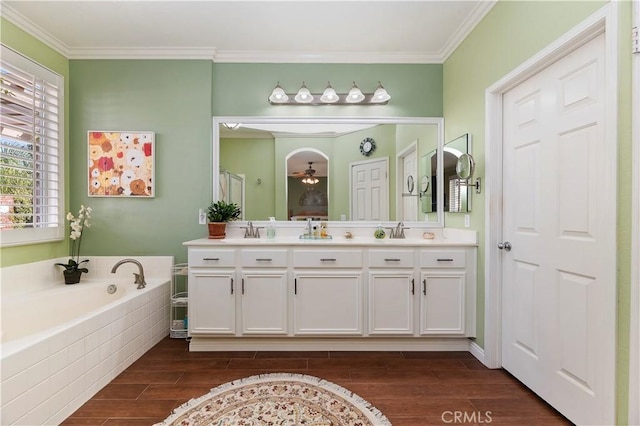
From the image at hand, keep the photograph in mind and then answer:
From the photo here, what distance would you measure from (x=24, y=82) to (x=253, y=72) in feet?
5.98

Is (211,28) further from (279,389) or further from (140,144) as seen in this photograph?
(279,389)

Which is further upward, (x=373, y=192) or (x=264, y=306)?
(x=373, y=192)

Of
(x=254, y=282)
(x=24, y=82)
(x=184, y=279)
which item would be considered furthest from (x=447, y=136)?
(x=24, y=82)

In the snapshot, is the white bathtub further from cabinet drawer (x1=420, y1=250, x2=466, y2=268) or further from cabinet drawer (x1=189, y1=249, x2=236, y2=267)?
cabinet drawer (x1=420, y1=250, x2=466, y2=268)

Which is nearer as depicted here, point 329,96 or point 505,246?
point 505,246

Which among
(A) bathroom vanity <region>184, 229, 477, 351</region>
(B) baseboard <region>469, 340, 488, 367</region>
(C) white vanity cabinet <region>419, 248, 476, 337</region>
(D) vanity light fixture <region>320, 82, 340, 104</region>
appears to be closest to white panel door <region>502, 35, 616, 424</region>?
(B) baseboard <region>469, 340, 488, 367</region>

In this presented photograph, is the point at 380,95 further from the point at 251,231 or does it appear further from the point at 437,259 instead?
the point at 251,231

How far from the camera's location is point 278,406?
171 cm

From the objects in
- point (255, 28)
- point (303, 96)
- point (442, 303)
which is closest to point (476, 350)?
point (442, 303)

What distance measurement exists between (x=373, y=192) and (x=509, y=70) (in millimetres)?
1402

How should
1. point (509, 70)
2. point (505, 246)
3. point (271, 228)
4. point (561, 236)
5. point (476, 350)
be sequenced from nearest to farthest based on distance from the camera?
point (561, 236) < point (509, 70) < point (505, 246) < point (476, 350) < point (271, 228)

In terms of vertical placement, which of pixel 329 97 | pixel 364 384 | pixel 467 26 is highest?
pixel 467 26

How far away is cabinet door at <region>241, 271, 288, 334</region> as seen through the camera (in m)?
2.37

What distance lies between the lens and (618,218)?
1.27m
